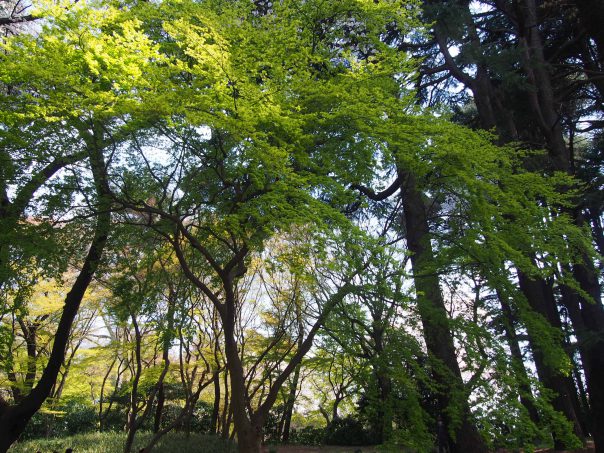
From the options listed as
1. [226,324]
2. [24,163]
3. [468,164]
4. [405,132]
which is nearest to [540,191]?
[468,164]

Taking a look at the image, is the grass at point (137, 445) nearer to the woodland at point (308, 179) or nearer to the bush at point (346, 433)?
the woodland at point (308, 179)

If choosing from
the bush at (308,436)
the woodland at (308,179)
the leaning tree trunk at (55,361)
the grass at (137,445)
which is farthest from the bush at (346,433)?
the leaning tree trunk at (55,361)

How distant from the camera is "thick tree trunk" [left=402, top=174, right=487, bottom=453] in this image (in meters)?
6.99

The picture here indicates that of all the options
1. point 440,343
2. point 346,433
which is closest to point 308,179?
point 440,343

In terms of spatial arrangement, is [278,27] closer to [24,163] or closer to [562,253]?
[24,163]

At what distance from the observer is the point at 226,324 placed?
6.83 meters

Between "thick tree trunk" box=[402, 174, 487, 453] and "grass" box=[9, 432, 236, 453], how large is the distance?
5.53 m

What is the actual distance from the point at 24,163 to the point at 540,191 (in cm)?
742

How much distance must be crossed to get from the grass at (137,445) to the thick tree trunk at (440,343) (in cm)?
553

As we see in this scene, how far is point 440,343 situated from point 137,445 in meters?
8.35

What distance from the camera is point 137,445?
1180 cm

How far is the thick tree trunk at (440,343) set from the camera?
22.9 feet

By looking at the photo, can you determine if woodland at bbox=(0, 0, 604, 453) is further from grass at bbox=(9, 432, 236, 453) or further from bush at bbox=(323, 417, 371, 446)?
bush at bbox=(323, 417, 371, 446)

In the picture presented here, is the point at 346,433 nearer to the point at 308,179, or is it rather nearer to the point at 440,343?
the point at 440,343
